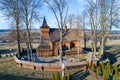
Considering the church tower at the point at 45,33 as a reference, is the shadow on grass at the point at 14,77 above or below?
below

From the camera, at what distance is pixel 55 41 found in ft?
130

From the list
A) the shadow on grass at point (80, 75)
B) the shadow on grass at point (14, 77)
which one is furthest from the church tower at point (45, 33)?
the shadow on grass at point (14, 77)

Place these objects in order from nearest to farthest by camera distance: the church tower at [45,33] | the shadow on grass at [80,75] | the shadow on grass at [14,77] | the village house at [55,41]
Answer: the shadow on grass at [14,77] → the shadow on grass at [80,75] → the village house at [55,41] → the church tower at [45,33]

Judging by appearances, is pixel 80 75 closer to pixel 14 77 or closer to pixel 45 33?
pixel 14 77

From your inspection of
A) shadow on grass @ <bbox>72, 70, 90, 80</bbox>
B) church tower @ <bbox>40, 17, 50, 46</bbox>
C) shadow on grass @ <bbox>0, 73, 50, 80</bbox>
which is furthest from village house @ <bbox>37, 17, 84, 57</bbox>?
shadow on grass @ <bbox>0, 73, 50, 80</bbox>

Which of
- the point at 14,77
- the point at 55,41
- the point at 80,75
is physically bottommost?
the point at 80,75

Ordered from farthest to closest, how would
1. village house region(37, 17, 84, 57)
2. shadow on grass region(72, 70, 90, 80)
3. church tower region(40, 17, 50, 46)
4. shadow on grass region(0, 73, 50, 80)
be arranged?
church tower region(40, 17, 50, 46) < village house region(37, 17, 84, 57) < shadow on grass region(72, 70, 90, 80) < shadow on grass region(0, 73, 50, 80)

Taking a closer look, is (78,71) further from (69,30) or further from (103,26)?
(69,30)

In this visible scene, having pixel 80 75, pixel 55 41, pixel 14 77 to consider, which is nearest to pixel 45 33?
pixel 55 41

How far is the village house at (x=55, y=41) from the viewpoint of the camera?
129ft

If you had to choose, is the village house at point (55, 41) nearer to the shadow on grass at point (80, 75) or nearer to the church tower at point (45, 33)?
the church tower at point (45, 33)

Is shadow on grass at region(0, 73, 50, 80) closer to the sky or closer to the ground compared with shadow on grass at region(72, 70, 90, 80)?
closer to the sky

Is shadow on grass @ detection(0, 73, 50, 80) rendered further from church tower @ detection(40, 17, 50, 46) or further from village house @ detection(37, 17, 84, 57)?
church tower @ detection(40, 17, 50, 46)

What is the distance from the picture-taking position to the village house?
39.3 m
